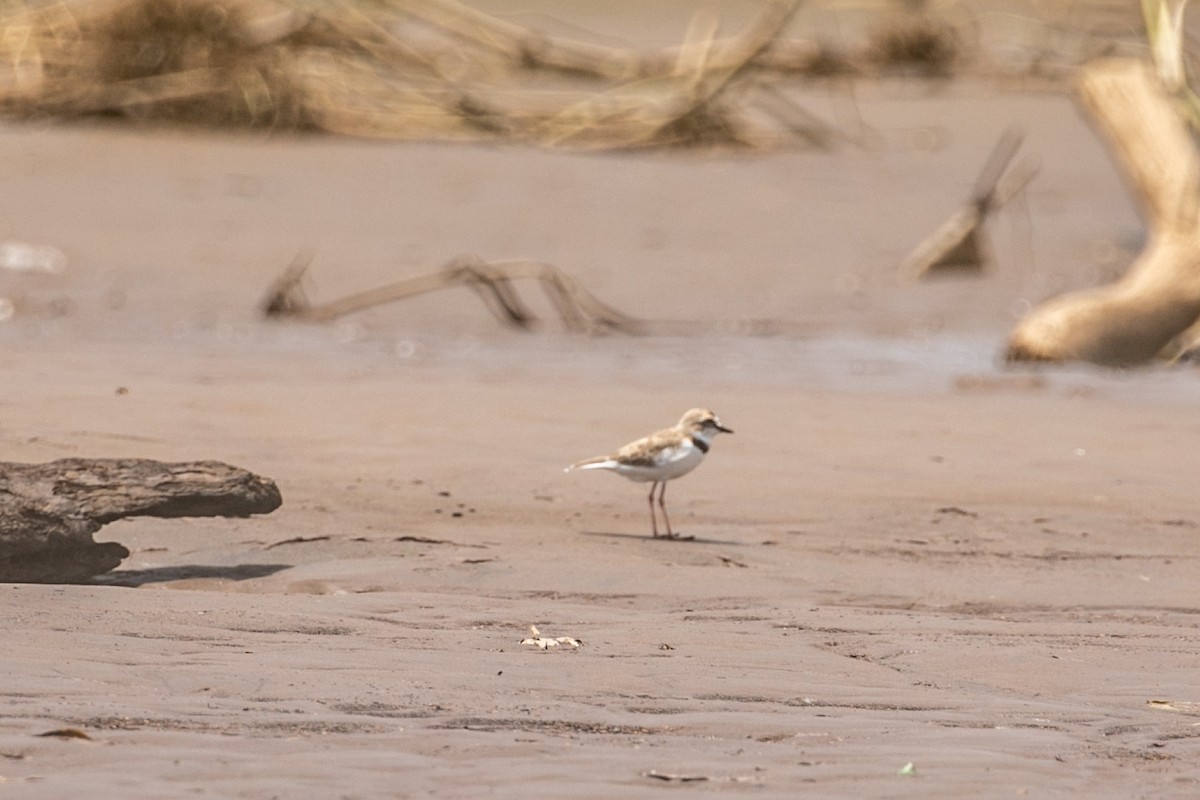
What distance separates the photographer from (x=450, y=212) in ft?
47.0

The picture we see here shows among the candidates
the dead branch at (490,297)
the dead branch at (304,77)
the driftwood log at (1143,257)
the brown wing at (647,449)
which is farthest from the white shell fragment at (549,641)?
the dead branch at (304,77)

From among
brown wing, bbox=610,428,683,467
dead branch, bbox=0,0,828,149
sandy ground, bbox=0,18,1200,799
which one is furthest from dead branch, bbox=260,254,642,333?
brown wing, bbox=610,428,683,467

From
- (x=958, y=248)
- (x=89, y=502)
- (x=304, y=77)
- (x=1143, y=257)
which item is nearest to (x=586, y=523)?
(x=89, y=502)

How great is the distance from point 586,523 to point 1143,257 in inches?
249

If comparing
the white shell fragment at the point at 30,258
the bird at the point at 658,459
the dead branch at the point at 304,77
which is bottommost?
the white shell fragment at the point at 30,258

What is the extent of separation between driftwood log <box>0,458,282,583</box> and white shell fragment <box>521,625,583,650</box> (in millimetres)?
1157

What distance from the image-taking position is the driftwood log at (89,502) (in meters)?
5.05

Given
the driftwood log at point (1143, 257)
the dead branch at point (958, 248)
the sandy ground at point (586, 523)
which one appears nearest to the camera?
the sandy ground at point (586, 523)

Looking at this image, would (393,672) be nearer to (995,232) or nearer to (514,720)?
(514,720)

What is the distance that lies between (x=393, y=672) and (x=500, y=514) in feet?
6.98

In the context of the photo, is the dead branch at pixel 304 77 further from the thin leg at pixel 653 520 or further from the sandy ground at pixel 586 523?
the thin leg at pixel 653 520

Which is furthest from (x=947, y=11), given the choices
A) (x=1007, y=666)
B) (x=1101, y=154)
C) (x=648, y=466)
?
(x=1007, y=666)

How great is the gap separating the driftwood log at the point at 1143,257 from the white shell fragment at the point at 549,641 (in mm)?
6142

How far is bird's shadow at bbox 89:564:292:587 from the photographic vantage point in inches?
211
